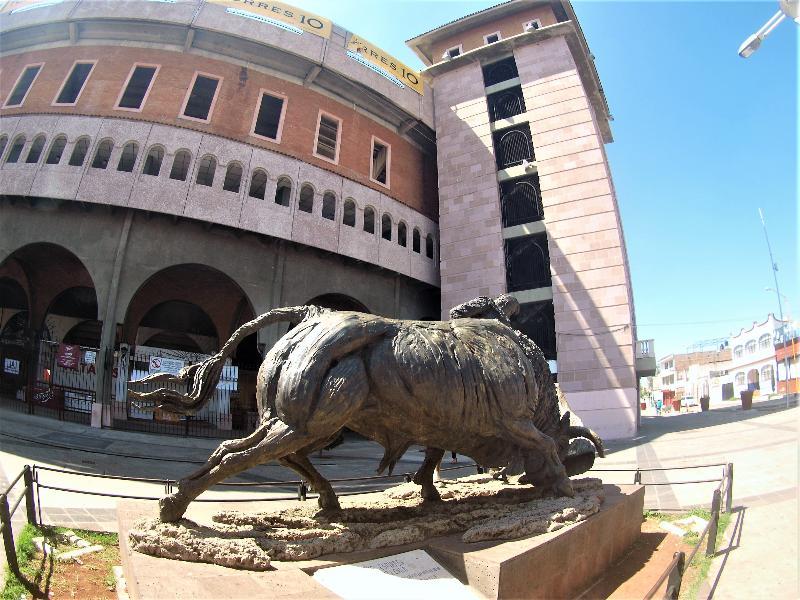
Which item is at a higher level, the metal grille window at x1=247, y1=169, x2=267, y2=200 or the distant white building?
the metal grille window at x1=247, y1=169, x2=267, y2=200

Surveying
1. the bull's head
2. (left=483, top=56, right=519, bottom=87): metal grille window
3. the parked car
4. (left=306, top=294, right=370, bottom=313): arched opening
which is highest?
(left=483, top=56, right=519, bottom=87): metal grille window

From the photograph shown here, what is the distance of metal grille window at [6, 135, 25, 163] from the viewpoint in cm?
1658

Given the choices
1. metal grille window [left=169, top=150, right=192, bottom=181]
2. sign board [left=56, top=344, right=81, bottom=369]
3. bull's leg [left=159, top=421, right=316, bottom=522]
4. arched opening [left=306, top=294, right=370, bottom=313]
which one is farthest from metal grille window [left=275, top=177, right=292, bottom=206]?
bull's leg [left=159, top=421, right=316, bottom=522]

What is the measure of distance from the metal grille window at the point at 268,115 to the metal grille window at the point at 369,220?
193 inches

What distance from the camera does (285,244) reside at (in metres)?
18.0

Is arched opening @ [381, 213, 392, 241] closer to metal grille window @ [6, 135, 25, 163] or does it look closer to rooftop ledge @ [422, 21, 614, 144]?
rooftop ledge @ [422, 21, 614, 144]

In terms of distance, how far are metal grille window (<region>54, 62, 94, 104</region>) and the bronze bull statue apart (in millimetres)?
19725

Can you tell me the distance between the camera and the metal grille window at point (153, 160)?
54.7 feet

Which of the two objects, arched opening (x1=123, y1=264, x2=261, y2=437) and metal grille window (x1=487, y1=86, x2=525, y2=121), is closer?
arched opening (x1=123, y1=264, x2=261, y2=437)

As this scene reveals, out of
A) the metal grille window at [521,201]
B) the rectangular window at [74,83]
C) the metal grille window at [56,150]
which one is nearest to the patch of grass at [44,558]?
the metal grille window at [56,150]

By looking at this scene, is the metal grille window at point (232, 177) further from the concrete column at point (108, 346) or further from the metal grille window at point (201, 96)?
the concrete column at point (108, 346)

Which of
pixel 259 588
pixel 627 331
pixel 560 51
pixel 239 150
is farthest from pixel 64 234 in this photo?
pixel 560 51

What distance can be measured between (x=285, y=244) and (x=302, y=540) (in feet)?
Result: 51.9

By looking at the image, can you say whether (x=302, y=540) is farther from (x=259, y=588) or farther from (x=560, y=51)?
(x=560, y=51)
